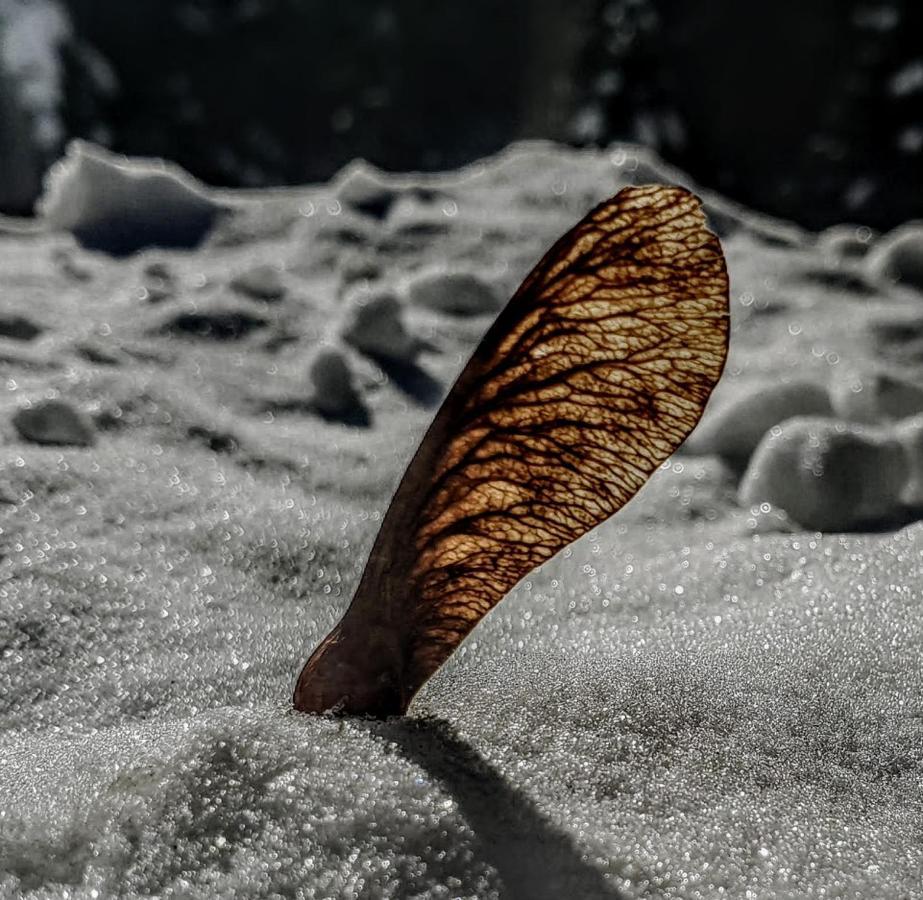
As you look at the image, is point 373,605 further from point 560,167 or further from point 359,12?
point 359,12

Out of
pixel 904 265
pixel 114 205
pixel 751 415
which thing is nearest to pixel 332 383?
pixel 751 415

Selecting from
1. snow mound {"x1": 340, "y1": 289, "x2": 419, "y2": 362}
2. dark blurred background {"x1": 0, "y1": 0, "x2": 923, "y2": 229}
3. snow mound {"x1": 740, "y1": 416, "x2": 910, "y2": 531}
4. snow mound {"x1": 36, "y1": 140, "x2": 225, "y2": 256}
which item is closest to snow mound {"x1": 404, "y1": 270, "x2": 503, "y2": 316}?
snow mound {"x1": 340, "y1": 289, "x2": 419, "y2": 362}

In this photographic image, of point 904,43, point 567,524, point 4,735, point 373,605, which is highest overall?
point 904,43

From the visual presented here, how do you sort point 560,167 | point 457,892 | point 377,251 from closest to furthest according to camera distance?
1. point 457,892
2. point 377,251
3. point 560,167

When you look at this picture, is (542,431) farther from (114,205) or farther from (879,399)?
(114,205)

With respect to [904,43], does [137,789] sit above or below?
below

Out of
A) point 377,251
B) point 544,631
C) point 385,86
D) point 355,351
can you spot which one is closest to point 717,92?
point 385,86

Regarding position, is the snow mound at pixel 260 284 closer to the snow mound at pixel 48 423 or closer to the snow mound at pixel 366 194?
the snow mound at pixel 366 194
